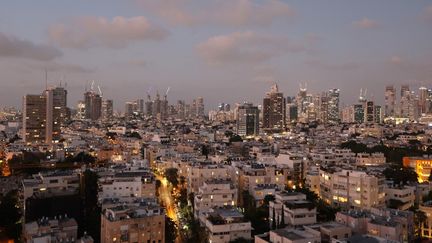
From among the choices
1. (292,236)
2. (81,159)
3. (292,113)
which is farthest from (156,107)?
(292,236)

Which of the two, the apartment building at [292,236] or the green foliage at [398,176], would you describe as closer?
the apartment building at [292,236]

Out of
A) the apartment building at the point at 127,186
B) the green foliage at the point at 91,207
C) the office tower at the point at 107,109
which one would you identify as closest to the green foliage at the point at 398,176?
the apartment building at the point at 127,186

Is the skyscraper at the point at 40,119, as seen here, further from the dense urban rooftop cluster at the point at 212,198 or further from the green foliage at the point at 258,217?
the green foliage at the point at 258,217

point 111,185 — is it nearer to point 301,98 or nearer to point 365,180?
point 365,180

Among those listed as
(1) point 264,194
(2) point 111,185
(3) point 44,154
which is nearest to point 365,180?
(1) point 264,194

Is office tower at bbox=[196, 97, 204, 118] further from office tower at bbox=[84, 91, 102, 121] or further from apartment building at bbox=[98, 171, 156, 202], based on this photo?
apartment building at bbox=[98, 171, 156, 202]
